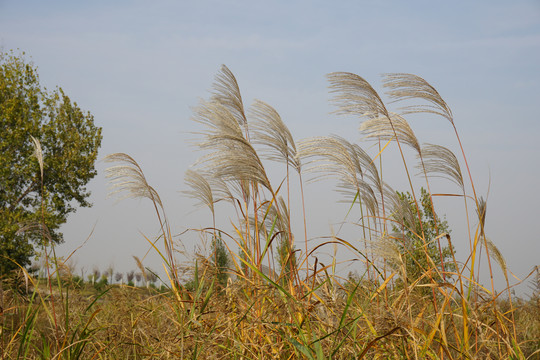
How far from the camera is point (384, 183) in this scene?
367 centimetres

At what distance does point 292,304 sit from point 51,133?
18826mm

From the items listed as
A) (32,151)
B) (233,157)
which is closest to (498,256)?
(233,157)

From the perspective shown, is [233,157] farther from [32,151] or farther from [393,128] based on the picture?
[32,151]

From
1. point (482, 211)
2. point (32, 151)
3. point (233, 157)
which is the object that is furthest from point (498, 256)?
point (32, 151)

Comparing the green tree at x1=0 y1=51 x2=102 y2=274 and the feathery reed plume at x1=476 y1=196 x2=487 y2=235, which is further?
the green tree at x1=0 y1=51 x2=102 y2=274

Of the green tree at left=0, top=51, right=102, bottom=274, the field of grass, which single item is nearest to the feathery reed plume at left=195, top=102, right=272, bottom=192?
the field of grass

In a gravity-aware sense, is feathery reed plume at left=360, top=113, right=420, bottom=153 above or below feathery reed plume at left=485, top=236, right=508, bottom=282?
above

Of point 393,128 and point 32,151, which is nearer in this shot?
point 393,128

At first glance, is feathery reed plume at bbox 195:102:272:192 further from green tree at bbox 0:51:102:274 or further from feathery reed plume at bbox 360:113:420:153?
green tree at bbox 0:51:102:274

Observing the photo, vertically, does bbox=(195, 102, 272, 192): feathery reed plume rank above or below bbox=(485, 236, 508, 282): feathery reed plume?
above

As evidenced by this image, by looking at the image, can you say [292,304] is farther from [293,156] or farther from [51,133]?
[51,133]

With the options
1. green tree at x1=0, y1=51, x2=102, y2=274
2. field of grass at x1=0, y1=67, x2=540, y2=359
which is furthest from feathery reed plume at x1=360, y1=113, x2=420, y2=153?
green tree at x1=0, y1=51, x2=102, y2=274

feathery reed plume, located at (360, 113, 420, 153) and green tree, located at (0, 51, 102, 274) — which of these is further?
green tree, located at (0, 51, 102, 274)

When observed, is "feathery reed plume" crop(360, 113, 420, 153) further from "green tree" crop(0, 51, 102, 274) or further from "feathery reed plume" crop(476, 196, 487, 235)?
"green tree" crop(0, 51, 102, 274)
